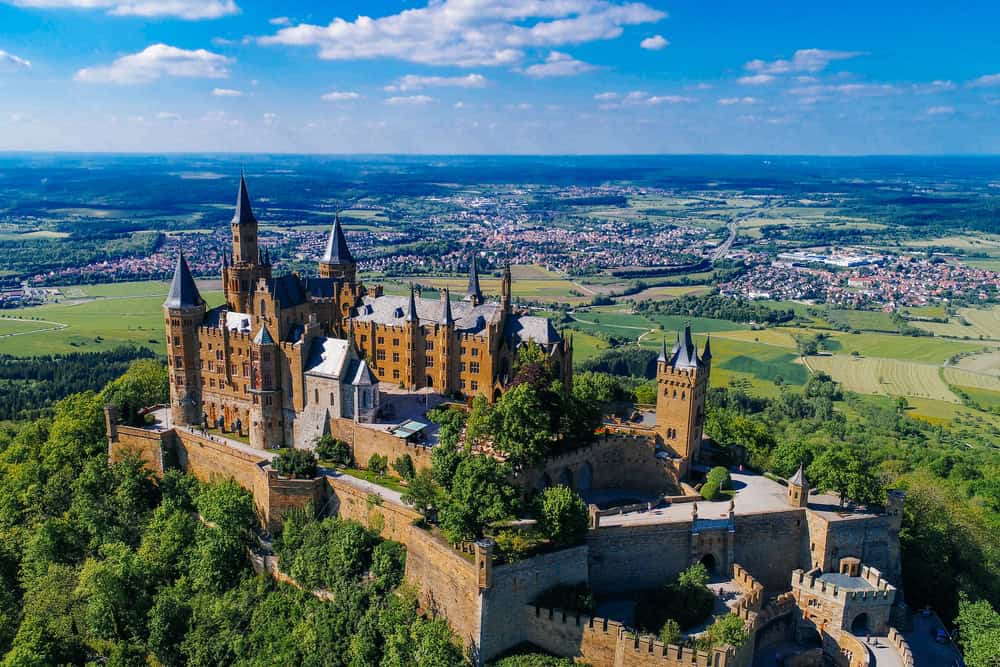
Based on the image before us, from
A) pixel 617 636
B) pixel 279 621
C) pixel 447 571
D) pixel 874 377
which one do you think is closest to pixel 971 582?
pixel 617 636

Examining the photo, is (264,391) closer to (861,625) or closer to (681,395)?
(681,395)

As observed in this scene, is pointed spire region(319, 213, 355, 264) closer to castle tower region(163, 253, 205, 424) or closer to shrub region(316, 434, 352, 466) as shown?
castle tower region(163, 253, 205, 424)

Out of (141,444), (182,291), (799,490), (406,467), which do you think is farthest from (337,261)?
(799,490)

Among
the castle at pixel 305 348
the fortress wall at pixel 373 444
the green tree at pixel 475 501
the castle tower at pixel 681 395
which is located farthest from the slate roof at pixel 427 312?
the green tree at pixel 475 501

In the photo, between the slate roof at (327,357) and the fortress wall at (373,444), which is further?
the slate roof at (327,357)

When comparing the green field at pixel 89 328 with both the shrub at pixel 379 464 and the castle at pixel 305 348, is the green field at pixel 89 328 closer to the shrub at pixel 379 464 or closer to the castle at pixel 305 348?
the castle at pixel 305 348

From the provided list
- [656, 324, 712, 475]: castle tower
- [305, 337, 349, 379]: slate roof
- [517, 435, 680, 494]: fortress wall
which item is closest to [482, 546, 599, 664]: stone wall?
[517, 435, 680, 494]: fortress wall

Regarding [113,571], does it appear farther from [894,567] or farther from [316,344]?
[894,567]
